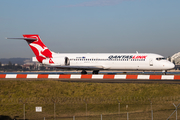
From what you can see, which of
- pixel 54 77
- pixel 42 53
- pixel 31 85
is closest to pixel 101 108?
pixel 31 85

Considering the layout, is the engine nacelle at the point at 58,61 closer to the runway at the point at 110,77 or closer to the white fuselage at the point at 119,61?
the white fuselage at the point at 119,61

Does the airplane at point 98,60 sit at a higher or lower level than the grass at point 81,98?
higher

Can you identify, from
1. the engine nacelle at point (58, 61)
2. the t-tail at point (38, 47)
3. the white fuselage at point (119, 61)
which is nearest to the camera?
the white fuselage at point (119, 61)

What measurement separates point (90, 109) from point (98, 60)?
29.8m

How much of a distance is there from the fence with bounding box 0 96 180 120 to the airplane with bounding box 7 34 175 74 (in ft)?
78.7

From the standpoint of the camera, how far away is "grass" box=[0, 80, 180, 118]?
61.9 feet

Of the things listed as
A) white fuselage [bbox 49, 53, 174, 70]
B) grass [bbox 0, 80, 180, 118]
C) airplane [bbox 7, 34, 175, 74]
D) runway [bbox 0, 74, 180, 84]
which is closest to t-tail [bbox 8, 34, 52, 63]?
airplane [bbox 7, 34, 175, 74]

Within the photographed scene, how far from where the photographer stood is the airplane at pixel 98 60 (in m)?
45.5

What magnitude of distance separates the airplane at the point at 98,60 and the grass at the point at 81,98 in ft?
63.5

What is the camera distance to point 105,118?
16.5m

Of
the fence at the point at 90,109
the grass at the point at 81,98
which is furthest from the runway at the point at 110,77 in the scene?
the fence at the point at 90,109

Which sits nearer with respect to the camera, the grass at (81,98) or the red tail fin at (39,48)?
the grass at (81,98)

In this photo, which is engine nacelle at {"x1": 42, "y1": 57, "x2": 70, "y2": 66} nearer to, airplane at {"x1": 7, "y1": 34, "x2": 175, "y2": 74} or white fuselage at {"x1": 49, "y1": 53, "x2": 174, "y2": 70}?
airplane at {"x1": 7, "y1": 34, "x2": 175, "y2": 74}

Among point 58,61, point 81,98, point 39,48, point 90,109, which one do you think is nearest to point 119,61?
point 58,61
